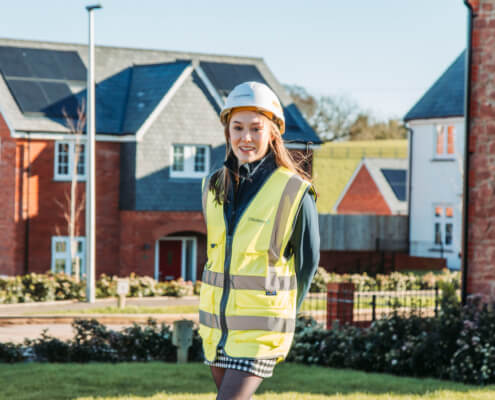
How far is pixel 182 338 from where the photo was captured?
12.2 meters

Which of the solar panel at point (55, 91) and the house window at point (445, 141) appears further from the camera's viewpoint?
the house window at point (445, 141)

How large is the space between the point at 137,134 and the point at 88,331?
66.1 feet

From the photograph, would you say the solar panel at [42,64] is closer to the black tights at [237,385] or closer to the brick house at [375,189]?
the brick house at [375,189]

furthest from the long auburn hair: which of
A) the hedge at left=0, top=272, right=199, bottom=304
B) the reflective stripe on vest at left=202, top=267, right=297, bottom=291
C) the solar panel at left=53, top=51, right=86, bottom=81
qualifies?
the solar panel at left=53, top=51, right=86, bottom=81

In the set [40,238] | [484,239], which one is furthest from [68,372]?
[40,238]

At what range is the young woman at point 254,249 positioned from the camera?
157 inches

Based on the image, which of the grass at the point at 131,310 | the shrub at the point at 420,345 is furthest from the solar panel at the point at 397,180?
the shrub at the point at 420,345

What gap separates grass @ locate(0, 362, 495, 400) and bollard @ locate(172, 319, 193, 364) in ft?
2.45

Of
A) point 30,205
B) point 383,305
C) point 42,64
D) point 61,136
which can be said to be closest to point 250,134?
point 383,305

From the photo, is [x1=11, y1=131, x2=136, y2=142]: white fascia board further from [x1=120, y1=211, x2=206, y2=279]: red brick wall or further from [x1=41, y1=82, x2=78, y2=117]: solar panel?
[x1=120, y1=211, x2=206, y2=279]: red brick wall

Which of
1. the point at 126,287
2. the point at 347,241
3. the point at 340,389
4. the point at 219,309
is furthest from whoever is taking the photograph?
the point at 347,241

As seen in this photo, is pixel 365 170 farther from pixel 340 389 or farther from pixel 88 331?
pixel 340 389

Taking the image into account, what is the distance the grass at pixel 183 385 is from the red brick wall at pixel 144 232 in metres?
21.3

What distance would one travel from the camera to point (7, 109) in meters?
31.5
